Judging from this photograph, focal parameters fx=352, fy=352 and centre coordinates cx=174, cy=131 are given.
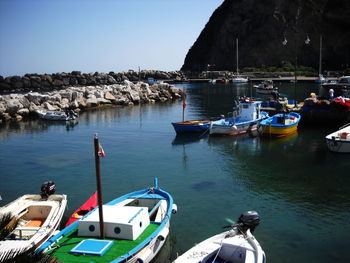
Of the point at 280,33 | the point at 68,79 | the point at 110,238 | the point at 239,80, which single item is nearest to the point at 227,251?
the point at 110,238

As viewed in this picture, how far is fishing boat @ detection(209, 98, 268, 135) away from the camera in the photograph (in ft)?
131

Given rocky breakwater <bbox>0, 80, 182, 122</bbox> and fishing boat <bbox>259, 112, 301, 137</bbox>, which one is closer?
fishing boat <bbox>259, 112, 301, 137</bbox>

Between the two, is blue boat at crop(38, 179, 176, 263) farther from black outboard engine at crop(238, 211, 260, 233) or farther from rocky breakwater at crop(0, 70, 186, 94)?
rocky breakwater at crop(0, 70, 186, 94)

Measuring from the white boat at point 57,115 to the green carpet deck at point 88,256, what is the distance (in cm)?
4361

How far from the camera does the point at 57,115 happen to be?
5697cm

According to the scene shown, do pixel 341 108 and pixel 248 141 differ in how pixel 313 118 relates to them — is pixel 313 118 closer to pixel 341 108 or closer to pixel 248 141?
pixel 341 108

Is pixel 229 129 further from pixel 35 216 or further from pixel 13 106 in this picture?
pixel 13 106

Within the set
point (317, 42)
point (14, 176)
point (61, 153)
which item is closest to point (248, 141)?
point (61, 153)

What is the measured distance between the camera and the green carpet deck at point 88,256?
12.5m

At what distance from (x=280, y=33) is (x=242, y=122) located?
388 feet

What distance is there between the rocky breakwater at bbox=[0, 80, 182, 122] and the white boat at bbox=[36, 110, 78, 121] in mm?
2700

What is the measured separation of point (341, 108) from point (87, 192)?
32665 mm

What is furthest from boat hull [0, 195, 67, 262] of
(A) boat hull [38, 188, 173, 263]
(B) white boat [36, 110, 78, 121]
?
(B) white boat [36, 110, 78, 121]

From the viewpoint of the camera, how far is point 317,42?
138875 mm
